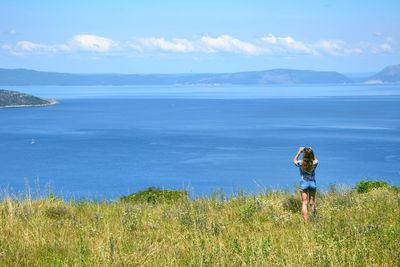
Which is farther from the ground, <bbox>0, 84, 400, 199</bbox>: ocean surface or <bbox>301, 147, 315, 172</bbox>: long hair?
<bbox>301, 147, 315, 172</bbox>: long hair

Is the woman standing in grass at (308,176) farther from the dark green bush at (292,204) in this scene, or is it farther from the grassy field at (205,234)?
the dark green bush at (292,204)

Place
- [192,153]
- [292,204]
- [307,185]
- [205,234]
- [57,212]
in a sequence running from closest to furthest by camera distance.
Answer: [205,234], [57,212], [307,185], [292,204], [192,153]

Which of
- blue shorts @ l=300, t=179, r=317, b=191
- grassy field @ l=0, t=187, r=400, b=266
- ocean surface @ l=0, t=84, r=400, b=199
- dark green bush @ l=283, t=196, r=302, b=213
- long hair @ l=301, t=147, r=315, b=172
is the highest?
long hair @ l=301, t=147, r=315, b=172

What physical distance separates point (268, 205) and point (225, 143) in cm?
11159

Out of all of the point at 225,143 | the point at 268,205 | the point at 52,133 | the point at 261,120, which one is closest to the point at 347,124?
the point at 261,120

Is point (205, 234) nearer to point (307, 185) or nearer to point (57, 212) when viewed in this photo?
point (307, 185)

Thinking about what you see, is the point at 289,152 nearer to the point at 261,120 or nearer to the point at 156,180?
the point at 156,180

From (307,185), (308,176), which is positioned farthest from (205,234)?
(308,176)

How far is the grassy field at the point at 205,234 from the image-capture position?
7152 mm

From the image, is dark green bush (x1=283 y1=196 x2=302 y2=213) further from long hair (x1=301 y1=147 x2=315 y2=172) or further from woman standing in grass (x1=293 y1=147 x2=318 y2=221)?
long hair (x1=301 y1=147 x2=315 y2=172)

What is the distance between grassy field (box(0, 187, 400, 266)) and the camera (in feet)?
23.5

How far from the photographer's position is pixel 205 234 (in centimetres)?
927

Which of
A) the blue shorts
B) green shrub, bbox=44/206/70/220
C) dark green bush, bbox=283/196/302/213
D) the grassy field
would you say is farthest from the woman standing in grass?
green shrub, bbox=44/206/70/220

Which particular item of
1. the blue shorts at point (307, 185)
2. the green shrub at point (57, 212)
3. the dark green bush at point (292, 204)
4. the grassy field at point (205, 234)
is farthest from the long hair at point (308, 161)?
the green shrub at point (57, 212)
